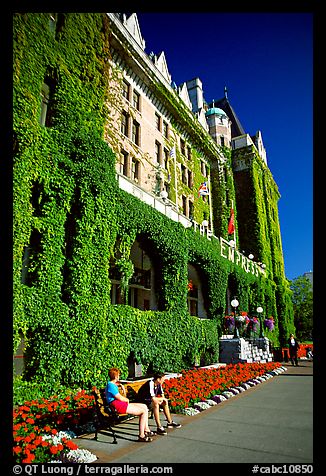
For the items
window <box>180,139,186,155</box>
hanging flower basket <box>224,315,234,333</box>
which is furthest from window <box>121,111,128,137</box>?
hanging flower basket <box>224,315,234,333</box>

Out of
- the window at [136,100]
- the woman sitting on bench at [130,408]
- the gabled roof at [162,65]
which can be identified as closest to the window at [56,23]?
the window at [136,100]

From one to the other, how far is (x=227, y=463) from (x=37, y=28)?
15547mm

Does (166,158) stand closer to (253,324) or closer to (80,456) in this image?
(253,324)

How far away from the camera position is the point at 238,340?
22.0 meters

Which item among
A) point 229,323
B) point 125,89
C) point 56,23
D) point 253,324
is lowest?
point 253,324

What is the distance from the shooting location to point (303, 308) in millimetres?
67688

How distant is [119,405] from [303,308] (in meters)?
68.2

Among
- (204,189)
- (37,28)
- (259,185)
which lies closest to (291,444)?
(37,28)

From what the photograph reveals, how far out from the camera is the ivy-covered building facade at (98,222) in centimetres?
1117

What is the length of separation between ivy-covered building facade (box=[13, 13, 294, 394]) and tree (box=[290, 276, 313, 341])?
41.7m

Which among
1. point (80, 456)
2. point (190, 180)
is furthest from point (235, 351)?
point (80, 456)

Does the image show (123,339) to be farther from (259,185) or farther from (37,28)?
(259,185)

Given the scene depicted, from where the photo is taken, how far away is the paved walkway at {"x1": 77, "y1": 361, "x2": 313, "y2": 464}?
18.9 feet
